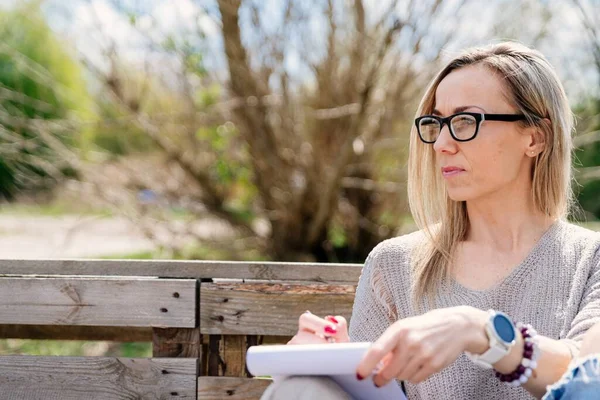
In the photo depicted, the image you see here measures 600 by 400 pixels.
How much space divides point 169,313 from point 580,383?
50.5 inches

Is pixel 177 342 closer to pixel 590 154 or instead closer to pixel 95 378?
pixel 95 378

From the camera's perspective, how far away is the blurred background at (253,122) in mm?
4637

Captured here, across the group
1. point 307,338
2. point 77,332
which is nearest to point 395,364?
point 307,338

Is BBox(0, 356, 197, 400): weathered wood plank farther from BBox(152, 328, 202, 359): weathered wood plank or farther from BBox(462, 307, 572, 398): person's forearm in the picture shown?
BBox(462, 307, 572, 398): person's forearm

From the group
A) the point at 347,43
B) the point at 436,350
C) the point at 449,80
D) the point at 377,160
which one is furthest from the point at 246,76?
the point at 436,350

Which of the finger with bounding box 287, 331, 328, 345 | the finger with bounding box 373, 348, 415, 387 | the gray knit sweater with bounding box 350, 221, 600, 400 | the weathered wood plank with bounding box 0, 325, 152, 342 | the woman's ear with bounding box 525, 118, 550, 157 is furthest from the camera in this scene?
the weathered wood plank with bounding box 0, 325, 152, 342

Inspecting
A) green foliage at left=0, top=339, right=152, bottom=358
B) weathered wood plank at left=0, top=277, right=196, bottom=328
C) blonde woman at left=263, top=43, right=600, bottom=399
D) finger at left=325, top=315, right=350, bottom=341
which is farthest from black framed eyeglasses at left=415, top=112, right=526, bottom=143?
green foliage at left=0, top=339, right=152, bottom=358

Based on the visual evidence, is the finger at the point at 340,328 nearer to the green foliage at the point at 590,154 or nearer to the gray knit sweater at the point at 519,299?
the gray knit sweater at the point at 519,299

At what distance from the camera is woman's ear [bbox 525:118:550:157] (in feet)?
6.56

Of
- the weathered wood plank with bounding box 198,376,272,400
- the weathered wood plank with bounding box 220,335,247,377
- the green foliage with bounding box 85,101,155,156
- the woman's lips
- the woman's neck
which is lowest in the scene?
the weathered wood plank with bounding box 198,376,272,400

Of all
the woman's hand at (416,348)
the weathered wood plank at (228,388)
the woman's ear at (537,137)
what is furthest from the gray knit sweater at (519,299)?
the woman's hand at (416,348)

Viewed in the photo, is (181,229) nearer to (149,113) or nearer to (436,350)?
(149,113)

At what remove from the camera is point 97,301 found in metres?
2.35

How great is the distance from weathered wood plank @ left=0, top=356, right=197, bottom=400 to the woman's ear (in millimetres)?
1118
